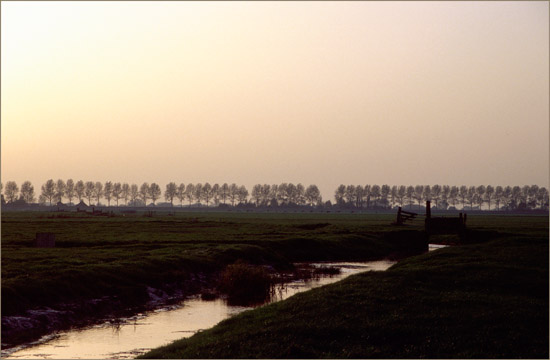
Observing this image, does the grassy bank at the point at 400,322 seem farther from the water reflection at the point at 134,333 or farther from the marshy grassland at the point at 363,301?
the water reflection at the point at 134,333

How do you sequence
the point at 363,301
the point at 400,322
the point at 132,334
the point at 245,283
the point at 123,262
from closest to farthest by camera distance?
1. the point at 400,322
2. the point at 363,301
3. the point at 132,334
4. the point at 245,283
5. the point at 123,262

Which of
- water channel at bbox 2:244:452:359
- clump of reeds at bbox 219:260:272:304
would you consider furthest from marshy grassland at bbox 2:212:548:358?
clump of reeds at bbox 219:260:272:304


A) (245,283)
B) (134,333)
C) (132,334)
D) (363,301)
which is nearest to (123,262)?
(245,283)

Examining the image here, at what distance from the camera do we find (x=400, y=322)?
1056 inches

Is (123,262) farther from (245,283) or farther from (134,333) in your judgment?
(134,333)

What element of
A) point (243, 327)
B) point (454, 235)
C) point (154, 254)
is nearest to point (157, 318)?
point (243, 327)

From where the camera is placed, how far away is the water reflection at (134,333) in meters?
29.0

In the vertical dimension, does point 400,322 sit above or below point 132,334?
above

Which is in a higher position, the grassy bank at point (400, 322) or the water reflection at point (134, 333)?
the grassy bank at point (400, 322)

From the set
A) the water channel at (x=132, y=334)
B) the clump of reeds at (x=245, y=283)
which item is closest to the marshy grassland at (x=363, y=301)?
the water channel at (x=132, y=334)

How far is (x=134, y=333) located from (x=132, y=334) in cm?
25

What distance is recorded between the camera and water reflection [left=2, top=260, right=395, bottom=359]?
2897 cm

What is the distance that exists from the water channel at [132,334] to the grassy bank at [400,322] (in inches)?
148

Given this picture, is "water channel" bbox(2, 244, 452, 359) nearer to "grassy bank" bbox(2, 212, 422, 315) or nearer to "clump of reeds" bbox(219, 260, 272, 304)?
"clump of reeds" bbox(219, 260, 272, 304)
